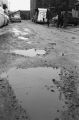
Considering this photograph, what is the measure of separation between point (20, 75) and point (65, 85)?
134 cm

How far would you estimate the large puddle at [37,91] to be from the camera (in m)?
3.66

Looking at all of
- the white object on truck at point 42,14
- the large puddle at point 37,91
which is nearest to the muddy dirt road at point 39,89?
the large puddle at point 37,91

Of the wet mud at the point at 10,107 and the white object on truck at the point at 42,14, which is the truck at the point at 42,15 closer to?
the white object on truck at the point at 42,14

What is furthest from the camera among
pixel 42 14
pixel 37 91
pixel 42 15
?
pixel 42 15

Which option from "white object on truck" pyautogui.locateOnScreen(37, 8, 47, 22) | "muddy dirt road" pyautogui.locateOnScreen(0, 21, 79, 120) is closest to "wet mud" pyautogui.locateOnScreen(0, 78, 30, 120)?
"muddy dirt road" pyautogui.locateOnScreen(0, 21, 79, 120)

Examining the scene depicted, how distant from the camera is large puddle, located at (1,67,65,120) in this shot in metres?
3.66

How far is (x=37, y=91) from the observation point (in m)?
4.62

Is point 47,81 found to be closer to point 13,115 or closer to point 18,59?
point 13,115

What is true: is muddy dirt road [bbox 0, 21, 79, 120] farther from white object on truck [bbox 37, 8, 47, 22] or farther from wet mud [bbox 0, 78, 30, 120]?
white object on truck [bbox 37, 8, 47, 22]

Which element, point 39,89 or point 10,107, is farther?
point 39,89

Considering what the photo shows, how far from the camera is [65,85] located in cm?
498

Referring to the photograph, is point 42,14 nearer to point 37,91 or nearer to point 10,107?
point 37,91

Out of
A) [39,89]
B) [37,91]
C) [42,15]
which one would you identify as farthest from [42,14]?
[37,91]

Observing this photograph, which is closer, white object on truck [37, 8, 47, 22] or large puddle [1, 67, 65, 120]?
A: large puddle [1, 67, 65, 120]
